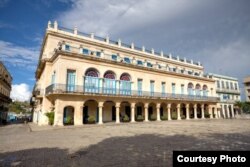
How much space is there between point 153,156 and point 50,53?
2032 cm

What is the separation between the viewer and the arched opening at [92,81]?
21.4 meters

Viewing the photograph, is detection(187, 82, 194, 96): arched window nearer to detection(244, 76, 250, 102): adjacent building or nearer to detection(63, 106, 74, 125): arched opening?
detection(63, 106, 74, 125): arched opening

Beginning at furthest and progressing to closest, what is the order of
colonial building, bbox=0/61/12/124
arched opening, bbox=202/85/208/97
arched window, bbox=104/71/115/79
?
arched opening, bbox=202/85/208/97 < colonial building, bbox=0/61/12/124 < arched window, bbox=104/71/115/79

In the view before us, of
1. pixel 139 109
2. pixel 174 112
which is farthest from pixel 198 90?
pixel 139 109

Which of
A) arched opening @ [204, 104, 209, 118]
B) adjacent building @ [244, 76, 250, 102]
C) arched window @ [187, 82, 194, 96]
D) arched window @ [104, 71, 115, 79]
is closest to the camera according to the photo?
arched window @ [104, 71, 115, 79]

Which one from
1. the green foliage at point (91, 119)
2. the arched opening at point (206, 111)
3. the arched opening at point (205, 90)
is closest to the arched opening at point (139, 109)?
the green foliage at point (91, 119)

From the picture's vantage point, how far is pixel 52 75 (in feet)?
71.9

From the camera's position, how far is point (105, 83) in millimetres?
22922

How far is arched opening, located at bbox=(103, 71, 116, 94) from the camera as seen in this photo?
22.8m

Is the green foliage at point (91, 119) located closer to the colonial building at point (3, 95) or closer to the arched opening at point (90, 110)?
the arched opening at point (90, 110)

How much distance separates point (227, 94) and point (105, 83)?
35.6 metres

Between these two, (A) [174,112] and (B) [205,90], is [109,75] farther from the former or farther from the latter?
(B) [205,90]

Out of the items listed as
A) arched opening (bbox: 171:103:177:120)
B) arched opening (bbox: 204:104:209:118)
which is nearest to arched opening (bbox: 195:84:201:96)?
arched opening (bbox: 204:104:209:118)

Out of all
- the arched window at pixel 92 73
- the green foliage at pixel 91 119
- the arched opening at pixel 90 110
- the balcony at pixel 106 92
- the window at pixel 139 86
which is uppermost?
the arched window at pixel 92 73
